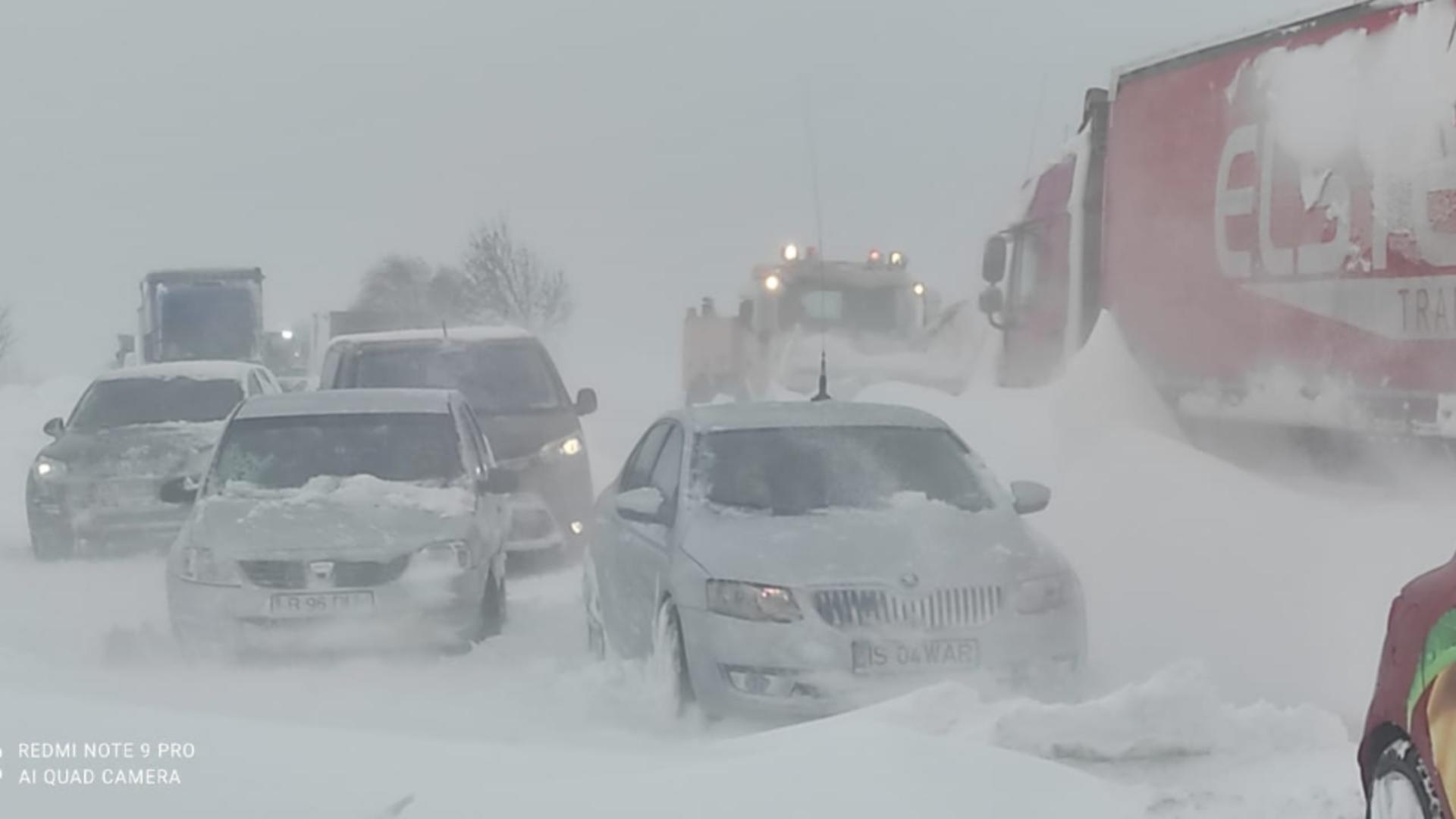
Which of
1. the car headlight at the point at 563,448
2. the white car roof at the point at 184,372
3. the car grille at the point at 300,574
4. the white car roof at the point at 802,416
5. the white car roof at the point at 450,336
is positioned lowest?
the car grille at the point at 300,574

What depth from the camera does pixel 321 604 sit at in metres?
8.37

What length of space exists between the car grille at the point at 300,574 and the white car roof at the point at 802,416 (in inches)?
68.8

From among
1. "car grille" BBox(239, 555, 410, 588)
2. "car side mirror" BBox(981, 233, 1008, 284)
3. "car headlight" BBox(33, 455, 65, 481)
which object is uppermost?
"car side mirror" BBox(981, 233, 1008, 284)

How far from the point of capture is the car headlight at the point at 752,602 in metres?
6.86

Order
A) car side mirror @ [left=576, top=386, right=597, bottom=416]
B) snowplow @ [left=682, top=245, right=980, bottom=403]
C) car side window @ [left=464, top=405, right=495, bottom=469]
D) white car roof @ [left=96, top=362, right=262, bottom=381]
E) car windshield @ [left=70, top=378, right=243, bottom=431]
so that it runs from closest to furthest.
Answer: car side window @ [left=464, top=405, right=495, bottom=469] < car side mirror @ [left=576, top=386, right=597, bottom=416] < car windshield @ [left=70, top=378, right=243, bottom=431] < white car roof @ [left=96, top=362, right=262, bottom=381] < snowplow @ [left=682, top=245, right=980, bottom=403]

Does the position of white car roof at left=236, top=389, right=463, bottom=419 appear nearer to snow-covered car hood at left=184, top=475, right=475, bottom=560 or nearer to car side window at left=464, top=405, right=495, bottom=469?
car side window at left=464, top=405, right=495, bottom=469

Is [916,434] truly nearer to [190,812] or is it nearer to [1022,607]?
[1022,607]

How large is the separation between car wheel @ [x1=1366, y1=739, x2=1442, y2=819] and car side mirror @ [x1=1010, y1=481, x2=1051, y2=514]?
11.9 ft

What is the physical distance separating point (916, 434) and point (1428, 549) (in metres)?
2.84

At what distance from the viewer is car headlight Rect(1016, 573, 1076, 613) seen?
23.0 feet

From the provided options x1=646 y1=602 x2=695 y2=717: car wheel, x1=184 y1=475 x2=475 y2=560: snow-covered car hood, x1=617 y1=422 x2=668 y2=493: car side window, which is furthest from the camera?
x1=617 y1=422 x2=668 y2=493: car side window

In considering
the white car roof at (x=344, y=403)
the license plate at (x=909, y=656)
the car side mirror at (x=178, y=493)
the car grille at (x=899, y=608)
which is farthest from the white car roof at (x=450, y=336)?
the license plate at (x=909, y=656)

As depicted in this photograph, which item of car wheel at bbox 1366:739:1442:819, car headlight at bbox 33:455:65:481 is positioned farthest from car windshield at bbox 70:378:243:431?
car wheel at bbox 1366:739:1442:819

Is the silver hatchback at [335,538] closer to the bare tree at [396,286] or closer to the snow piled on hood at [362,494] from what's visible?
the snow piled on hood at [362,494]
